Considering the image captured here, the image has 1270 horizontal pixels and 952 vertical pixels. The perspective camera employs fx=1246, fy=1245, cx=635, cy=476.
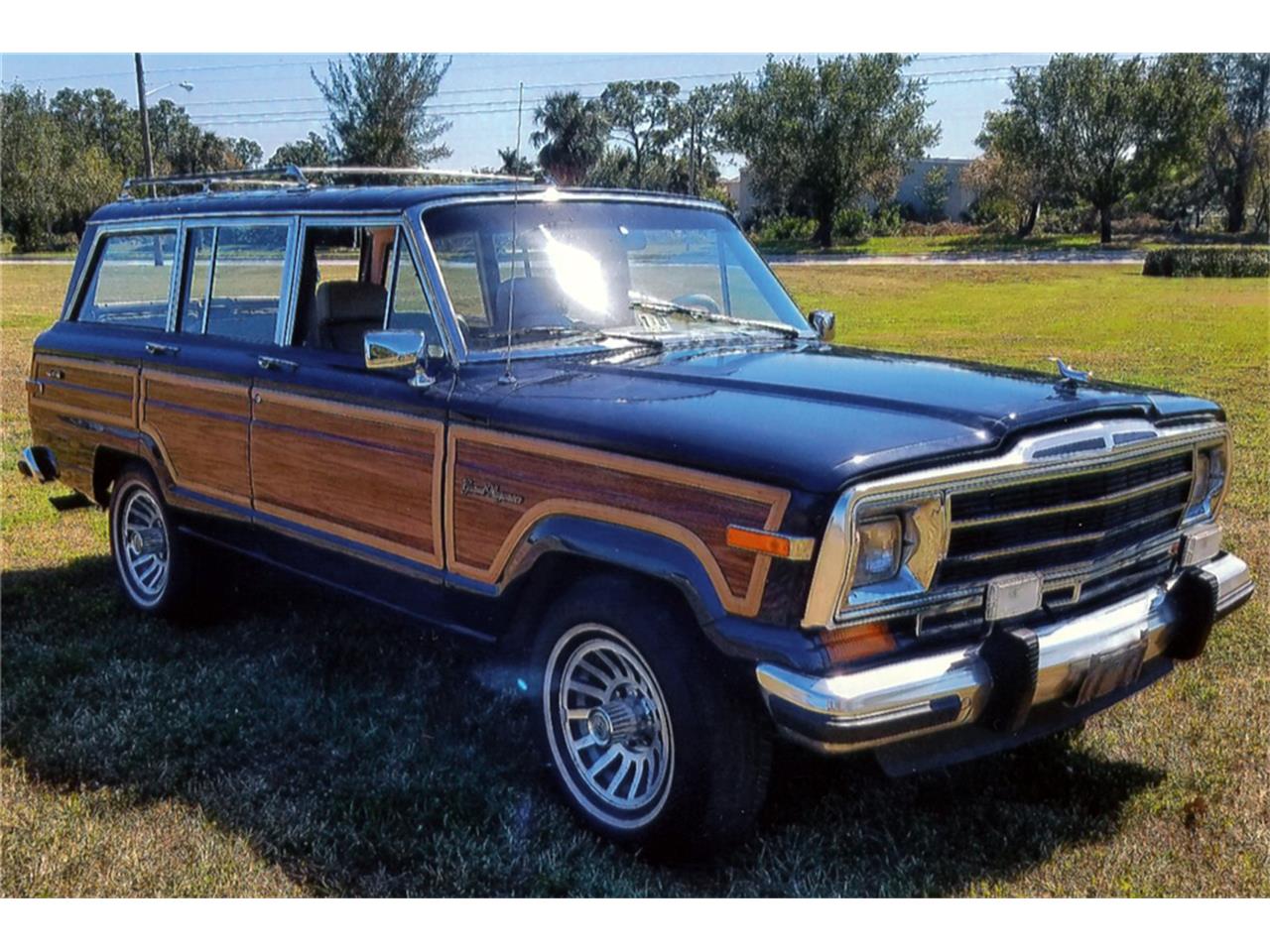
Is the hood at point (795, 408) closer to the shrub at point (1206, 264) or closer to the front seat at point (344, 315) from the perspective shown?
the front seat at point (344, 315)

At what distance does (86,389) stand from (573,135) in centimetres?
2006

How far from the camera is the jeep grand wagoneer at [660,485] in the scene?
10.6 ft

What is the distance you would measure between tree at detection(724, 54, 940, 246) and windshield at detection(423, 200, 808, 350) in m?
46.0

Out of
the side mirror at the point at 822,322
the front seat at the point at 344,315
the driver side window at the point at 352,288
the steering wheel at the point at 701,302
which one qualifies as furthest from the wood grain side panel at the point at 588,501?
the side mirror at the point at 822,322

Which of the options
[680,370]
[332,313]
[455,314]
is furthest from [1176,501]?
[332,313]

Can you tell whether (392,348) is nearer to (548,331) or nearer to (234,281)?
(548,331)

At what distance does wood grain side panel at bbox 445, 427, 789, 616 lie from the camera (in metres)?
3.21

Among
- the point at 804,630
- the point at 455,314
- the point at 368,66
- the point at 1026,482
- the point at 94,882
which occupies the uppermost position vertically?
the point at 368,66

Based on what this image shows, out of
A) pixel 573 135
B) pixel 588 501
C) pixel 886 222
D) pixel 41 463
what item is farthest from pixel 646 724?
pixel 886 222

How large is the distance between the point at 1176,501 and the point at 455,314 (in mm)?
2523

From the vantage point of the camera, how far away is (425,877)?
3.58 metres

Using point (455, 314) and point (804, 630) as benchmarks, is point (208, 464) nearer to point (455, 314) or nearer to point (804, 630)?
point (455, 314)

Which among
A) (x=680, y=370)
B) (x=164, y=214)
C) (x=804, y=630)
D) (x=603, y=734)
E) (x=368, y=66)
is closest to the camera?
(x=804, y=630)

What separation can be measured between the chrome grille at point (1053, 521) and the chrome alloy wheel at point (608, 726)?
0.90m
